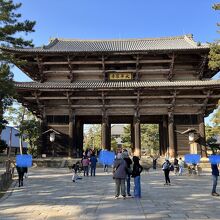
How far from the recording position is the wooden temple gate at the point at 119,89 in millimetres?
26047

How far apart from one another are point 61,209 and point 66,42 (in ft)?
89.3

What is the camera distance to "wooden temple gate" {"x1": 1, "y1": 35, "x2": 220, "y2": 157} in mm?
26047

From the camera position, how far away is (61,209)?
875 centimetres

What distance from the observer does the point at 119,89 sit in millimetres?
25688

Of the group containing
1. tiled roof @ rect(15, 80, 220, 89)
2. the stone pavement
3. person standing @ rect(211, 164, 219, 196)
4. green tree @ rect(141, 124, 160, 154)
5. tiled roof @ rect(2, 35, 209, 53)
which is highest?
tiled roof @ rect(2, 35, 209, 53)

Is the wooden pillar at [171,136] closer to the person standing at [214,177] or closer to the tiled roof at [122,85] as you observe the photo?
the tiled roof at [122,85]

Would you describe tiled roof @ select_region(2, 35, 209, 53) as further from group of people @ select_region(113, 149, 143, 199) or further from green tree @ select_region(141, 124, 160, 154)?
green tree @ select_region(141, 124, 160, 154)

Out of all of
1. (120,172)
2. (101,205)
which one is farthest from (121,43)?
(101,205)

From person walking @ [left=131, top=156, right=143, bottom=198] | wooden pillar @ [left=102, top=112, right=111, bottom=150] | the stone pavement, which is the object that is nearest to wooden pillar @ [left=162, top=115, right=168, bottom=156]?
wooden pillar @ [left=102, top=112, right=111, bottom=150]

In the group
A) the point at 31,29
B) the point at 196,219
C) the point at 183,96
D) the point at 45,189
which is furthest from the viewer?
the point at 183,96

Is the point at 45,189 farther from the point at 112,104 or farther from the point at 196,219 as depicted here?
the point at 112,104

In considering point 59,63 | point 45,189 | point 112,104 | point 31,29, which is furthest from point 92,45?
point 45,189

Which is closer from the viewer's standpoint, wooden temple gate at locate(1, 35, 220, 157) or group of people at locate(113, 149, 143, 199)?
group of people at locate(113, 149, 143, 199)

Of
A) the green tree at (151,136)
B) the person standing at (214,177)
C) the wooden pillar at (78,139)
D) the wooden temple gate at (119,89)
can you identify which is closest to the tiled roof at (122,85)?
the wooden temple gate at (119,89)
